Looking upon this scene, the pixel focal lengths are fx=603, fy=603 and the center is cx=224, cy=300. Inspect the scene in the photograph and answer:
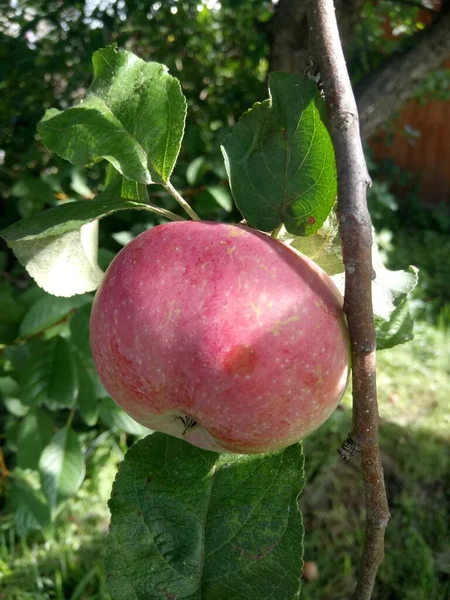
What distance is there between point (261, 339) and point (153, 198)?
4.07 ft

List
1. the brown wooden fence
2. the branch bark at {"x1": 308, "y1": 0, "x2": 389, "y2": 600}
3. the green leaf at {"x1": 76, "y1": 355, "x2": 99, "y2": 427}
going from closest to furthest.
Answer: the branch bark at {"x1": 308, "y1": 0, "x2": 389, "y2": 600} → the green leaf at {"x1": 76, "y1": 355, "x2": 99, "y2": 427} → the brown wooden fence

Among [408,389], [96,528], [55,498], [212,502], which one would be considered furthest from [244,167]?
[408,389]

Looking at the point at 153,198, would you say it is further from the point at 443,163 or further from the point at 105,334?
the point at 443,163

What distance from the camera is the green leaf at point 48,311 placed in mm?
1192

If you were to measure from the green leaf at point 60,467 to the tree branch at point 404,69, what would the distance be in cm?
119

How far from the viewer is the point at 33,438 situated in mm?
1399

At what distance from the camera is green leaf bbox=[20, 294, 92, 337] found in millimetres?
1192

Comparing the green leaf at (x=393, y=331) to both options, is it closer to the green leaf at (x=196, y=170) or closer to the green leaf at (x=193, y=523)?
the green leaf at (x=193, y=523)

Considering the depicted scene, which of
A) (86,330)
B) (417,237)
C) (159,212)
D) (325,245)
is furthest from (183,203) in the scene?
(417,237)

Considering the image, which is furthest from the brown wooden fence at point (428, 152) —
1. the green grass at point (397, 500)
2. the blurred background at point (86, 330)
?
the green grass at point (397, 500)

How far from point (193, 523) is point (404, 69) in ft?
4.94

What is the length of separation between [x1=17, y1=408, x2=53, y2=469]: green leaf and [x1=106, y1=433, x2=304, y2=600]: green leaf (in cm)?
88

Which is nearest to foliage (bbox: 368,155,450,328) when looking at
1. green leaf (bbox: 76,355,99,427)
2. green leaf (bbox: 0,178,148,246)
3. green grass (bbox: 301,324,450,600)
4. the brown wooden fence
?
the brown wooden fence

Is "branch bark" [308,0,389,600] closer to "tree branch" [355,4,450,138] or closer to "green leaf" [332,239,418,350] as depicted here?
"green leaf" [332,239,418,350]
